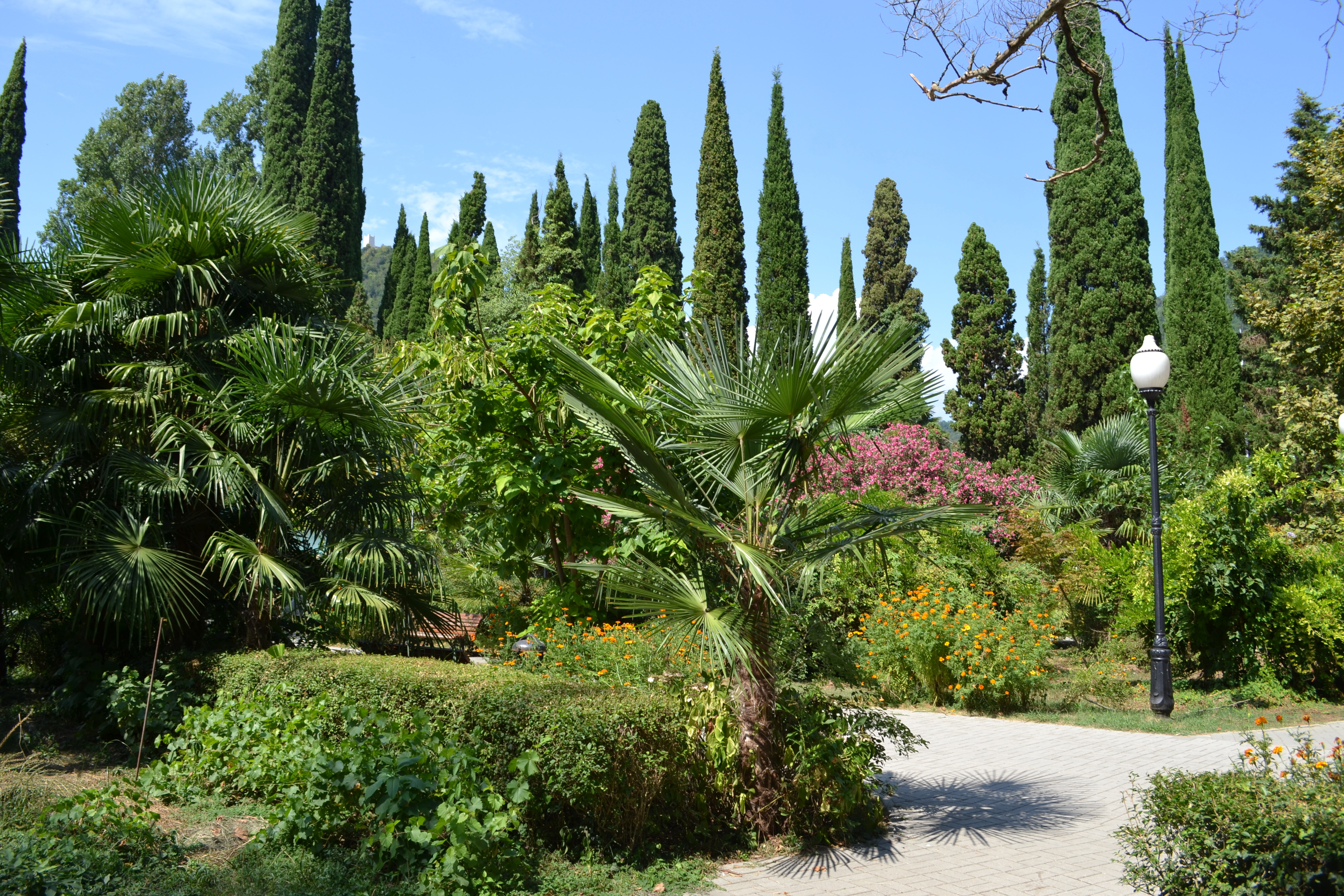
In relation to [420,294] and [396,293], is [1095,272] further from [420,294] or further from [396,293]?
[396,293]

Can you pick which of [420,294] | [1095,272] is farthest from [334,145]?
[1095,272]

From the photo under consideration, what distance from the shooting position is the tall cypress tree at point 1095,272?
2253 centimetres

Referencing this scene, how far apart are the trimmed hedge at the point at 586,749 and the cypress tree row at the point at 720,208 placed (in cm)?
2021

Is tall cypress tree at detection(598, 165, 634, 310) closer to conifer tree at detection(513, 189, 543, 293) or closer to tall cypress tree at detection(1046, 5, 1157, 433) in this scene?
conifer tree at detection(513, 189, 543, 293)

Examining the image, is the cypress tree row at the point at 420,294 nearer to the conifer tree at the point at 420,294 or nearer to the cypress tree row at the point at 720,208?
the conifer tree at the point at 420,294

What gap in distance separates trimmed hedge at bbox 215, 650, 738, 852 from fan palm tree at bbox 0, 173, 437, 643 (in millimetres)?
2210

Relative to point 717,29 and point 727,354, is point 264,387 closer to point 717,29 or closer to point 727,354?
point 727,354

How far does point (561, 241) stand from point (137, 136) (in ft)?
77.8

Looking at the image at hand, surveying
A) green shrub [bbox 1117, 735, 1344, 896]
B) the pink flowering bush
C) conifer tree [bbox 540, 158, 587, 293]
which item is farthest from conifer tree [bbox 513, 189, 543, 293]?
green shrub [bbox 1117, 735, 1344, 896]

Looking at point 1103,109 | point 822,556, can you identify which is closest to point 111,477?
point 822,556

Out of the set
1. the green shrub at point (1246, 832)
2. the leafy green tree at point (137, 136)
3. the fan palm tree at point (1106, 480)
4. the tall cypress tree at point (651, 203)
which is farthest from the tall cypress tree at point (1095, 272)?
the leafy green tree at point (137, 136)

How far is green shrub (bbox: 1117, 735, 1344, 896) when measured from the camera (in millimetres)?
3529

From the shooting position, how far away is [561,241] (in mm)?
27094

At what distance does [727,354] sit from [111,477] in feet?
16.6
